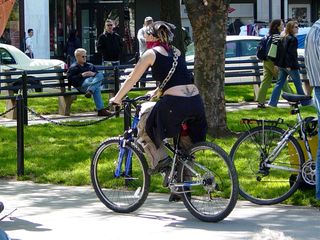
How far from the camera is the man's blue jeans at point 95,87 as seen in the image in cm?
1697

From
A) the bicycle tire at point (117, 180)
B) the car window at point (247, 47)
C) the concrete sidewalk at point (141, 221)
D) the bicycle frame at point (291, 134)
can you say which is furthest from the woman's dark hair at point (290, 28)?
the car window at point (247, 47)

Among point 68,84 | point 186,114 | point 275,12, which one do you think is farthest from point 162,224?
point 275,12

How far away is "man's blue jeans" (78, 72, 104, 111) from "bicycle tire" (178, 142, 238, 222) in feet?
29.6

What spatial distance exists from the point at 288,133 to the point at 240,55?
17297 millimetres

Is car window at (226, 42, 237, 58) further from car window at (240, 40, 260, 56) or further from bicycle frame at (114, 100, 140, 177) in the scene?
bicycle frame at (114, 100, 140, 177)

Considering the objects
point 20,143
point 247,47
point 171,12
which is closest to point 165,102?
point 20,143

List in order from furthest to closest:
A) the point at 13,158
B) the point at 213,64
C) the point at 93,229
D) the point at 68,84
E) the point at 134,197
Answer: the point at 68,84, the point at 213,64, the point at 13,158, the point at 134,197, the point at 93,229

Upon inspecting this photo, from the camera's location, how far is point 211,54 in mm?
12945

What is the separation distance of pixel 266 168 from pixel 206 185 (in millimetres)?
→ 1066

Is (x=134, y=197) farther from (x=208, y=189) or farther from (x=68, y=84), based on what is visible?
(x=68, y=84)

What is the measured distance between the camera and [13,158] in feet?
38.6

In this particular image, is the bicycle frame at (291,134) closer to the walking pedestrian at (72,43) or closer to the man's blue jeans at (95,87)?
the man's blue jeans at (95,87)

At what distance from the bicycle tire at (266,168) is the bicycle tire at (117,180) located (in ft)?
3.48

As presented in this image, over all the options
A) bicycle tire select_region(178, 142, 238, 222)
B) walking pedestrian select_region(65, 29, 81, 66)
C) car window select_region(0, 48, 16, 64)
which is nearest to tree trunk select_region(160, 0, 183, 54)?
car window select_region(0, 48, 16, 64)
